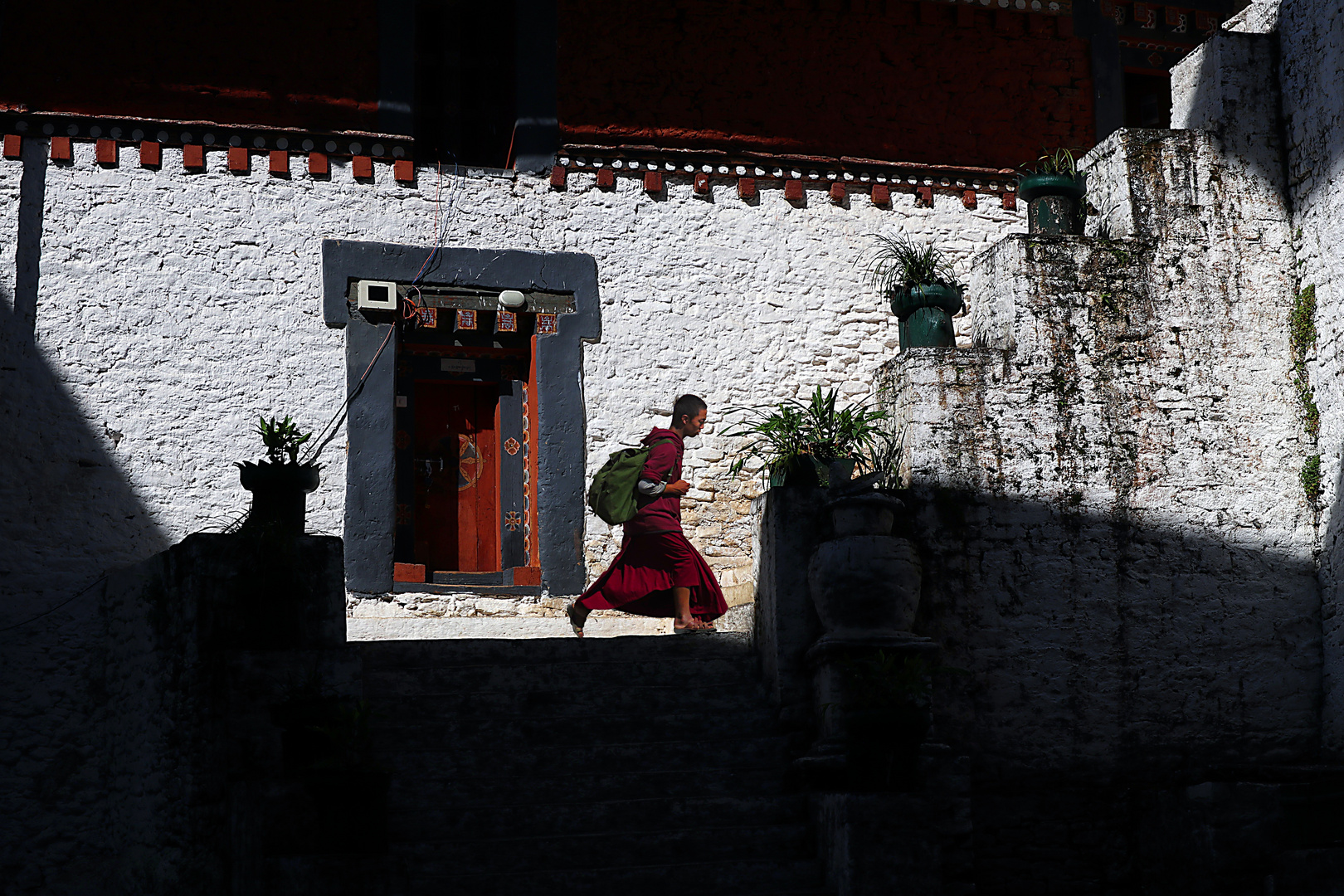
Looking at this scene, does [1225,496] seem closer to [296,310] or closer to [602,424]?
[602,424]

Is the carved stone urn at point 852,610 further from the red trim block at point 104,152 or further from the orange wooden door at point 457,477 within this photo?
the red trim block at point 104,152

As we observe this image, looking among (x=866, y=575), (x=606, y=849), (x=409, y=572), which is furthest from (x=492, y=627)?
(x=866, y=575)

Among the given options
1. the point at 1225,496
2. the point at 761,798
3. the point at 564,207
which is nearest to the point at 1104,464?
the point at 1225,496

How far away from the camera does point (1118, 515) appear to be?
7.78 meters

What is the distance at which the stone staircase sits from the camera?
6.06 m

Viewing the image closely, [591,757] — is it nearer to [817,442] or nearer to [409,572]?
[817,442]

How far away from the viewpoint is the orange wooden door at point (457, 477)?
968 cm

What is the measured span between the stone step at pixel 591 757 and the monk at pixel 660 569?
6.08ft

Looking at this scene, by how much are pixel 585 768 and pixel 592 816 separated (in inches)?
14.2

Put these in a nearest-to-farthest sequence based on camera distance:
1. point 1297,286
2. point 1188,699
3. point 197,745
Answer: point 197,745 < point 1188,699 < point 1297,286

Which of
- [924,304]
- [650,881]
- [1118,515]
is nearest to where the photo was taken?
[650,881]

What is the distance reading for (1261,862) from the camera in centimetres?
651

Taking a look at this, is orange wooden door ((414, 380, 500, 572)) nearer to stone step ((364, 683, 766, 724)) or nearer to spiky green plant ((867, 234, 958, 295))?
stone step ((364, 683, 766, 724))

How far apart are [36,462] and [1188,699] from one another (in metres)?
6.87
